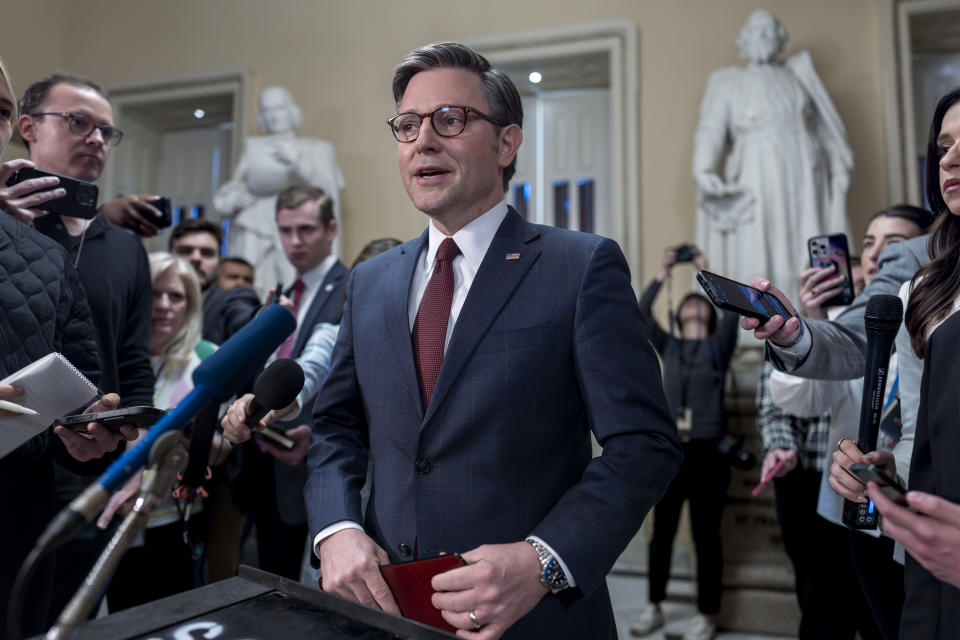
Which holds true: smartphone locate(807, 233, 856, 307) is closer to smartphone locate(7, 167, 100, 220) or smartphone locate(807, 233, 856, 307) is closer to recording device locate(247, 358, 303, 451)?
recording device locate(247, 358, 303, 451)

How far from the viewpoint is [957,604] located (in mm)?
1083

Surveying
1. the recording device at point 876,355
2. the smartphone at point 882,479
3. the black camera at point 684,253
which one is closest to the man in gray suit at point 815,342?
the recording device at point 876,355

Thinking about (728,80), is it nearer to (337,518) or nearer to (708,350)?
(708,350)

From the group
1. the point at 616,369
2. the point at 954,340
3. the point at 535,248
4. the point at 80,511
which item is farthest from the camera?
the point at 535,248

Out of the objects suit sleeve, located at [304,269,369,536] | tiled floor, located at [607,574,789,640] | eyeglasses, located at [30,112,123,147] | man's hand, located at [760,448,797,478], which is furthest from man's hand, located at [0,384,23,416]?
tiled floor, located at [607,574,789,640]

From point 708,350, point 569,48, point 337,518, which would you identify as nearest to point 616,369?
point 337,518

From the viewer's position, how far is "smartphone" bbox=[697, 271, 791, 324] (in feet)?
4.70

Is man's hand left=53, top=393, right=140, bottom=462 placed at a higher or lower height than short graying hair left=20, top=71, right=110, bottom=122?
lower

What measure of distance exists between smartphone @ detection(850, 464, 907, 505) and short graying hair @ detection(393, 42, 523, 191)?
0.95 meters

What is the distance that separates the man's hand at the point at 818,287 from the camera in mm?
2340

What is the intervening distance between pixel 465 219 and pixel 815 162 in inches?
198

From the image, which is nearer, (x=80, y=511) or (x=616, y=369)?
(x=80, y=511)

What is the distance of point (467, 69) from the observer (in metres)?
1.56

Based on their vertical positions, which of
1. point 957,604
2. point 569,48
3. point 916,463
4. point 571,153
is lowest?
point 957,604
